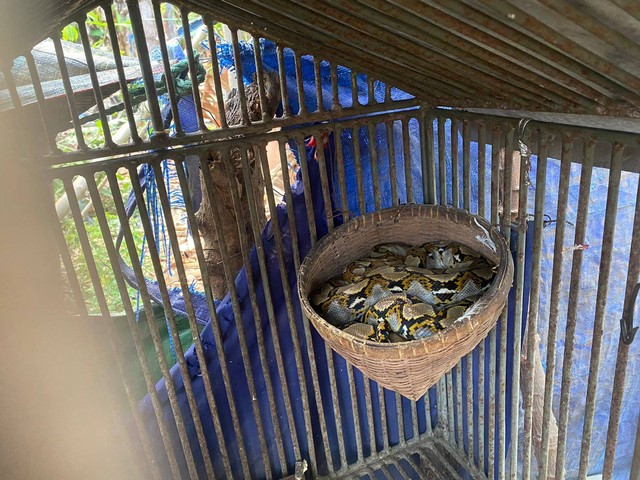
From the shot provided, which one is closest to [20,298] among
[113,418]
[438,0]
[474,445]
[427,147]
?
[438,0]

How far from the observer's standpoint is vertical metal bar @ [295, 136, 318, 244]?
1.78 metres

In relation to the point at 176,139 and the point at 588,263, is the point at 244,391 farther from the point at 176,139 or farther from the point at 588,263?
the point at 588,263

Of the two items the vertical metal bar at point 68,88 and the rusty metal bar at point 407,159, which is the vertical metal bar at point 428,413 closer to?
the rusty metal bar at point 407,159

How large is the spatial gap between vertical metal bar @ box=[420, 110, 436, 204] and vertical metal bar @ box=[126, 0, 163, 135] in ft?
3.09

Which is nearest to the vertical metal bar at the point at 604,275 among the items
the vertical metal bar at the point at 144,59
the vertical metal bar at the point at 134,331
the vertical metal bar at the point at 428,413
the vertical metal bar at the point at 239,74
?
the vertical metal bar at the point at 428,413

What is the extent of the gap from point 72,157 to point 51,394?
2.94 ft

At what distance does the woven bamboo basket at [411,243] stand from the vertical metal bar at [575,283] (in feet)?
0.61

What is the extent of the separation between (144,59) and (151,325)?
2.89ft

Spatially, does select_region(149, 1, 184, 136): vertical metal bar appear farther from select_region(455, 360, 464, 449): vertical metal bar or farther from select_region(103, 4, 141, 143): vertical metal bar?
select_region(455, 360, 464, 449): vertical metal bar

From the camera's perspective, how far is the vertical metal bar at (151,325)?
1619 mm

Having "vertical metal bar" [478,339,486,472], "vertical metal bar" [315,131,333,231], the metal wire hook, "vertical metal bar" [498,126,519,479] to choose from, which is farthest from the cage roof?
"vertical metal bar" [478,339,486,472]

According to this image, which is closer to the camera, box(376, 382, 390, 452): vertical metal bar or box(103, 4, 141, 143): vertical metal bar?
box(103, 4, 141, 143): vertical metal bar

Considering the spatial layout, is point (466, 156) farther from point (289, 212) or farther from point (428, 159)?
point (289, 212)

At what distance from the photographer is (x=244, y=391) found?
6.77 ft
